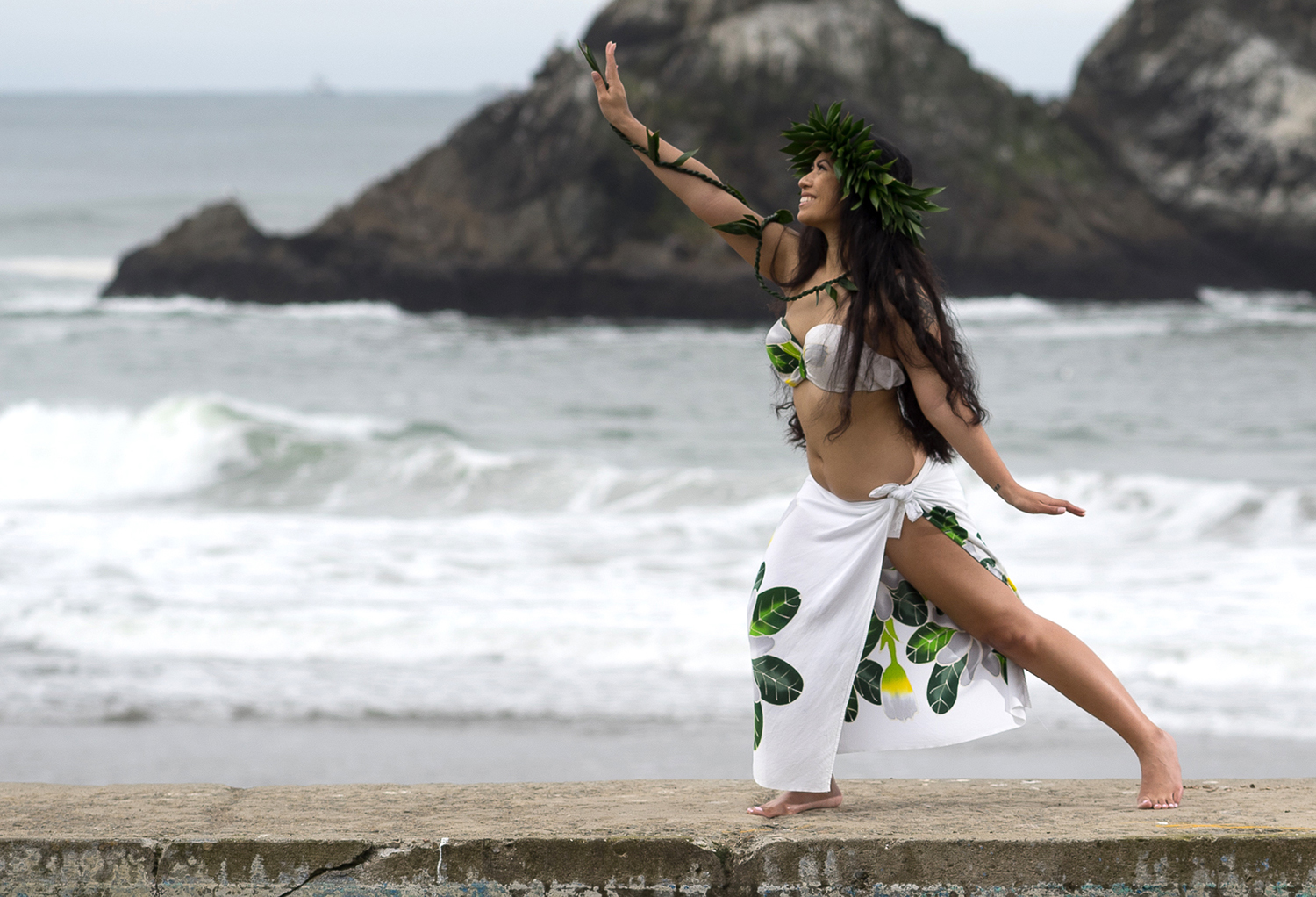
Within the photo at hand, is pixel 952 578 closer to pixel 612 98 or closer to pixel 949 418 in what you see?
pixel 949 418

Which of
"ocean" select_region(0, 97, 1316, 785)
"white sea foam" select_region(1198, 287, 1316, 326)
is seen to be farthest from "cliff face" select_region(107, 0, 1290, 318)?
"ocean" select_region(0, 97, 1316, 785)

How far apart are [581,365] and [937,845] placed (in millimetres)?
19848

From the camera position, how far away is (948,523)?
2809mm

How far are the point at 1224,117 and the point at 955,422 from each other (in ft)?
106

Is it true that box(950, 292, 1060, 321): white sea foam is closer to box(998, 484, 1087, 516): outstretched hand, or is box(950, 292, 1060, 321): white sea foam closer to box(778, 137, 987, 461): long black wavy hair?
box(778, 137, 987, 461): long black wavy hair

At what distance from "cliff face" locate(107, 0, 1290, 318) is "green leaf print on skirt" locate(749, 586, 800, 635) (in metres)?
25.0

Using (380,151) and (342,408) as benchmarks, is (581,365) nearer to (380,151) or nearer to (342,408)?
(342,408)

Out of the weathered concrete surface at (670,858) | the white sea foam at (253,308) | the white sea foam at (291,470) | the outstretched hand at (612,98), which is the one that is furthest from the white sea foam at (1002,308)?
the weathered concrete surface at (670,858)

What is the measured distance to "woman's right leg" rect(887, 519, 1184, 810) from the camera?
110 inches

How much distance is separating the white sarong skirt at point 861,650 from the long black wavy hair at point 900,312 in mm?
163

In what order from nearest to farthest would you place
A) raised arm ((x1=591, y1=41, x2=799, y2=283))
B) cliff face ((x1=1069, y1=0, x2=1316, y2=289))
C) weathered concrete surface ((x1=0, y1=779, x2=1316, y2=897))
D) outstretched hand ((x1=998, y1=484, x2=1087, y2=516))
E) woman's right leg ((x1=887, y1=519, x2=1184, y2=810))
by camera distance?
weathered concrete surface ((x1=0, y1=779, x2=1316, y2=897)) < outstretched hand ((x1=998, y1=484, x2=1087, y2=516)) < woman's right leg ((x1=887, y1=519, x2=1184, y2=810)) < raised arm ((x1=591, y1=41, x2=799, y2=283)) < cliff face ((x1=1069, y1=0, x2=1316, y2=289))

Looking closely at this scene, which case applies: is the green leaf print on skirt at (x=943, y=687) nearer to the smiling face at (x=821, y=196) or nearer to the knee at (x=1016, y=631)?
the knee at (x=1016, y=631)

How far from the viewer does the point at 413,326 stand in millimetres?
27500

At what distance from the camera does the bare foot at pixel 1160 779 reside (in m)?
2.77
